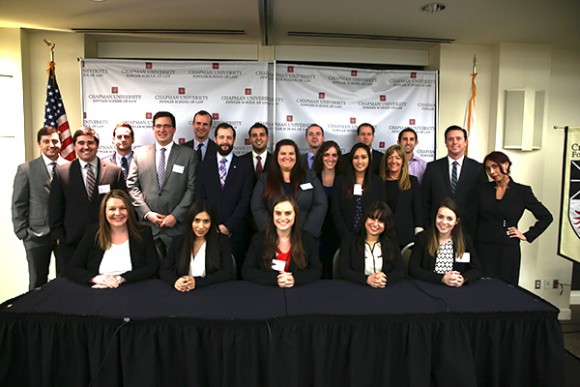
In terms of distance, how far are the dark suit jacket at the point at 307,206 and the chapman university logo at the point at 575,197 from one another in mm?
2497

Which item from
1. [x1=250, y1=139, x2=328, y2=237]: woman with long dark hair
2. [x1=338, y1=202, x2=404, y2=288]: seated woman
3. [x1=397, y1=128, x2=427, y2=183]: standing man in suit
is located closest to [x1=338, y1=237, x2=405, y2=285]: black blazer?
[x1=338, y1=202, x2=404, y2=288]: seated woman

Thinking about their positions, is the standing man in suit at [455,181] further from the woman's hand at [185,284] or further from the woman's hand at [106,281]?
the woman's hand at [106,281]

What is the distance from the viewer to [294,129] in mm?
3967

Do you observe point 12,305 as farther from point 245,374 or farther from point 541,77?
point 541,77

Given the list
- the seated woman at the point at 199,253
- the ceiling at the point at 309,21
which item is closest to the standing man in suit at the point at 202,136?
the ceiling at the point at 309,21

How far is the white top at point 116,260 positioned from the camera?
2.27m

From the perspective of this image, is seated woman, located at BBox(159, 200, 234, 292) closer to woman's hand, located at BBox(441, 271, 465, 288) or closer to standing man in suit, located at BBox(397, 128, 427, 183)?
woman's hand, located at BBox(441, 271, 465, 288)

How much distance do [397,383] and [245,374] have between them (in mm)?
725

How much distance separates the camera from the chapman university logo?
3.61 metres

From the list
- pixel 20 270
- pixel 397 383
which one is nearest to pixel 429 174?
pixel 397 383

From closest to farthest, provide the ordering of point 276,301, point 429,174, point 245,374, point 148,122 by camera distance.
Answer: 1. point 245,374
2. point 276,301
3. point 429,174
4. point 148,122

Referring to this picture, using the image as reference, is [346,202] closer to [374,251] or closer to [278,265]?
[374,251]

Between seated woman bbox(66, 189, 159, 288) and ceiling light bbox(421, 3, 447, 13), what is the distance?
261 centimetres

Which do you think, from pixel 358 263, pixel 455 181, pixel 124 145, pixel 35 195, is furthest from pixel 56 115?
pixel 455 181
